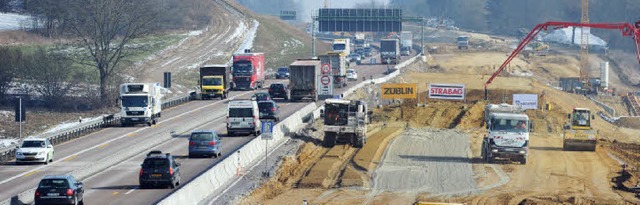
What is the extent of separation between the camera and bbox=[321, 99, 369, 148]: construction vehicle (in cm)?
6134

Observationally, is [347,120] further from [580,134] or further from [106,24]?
[106,24]

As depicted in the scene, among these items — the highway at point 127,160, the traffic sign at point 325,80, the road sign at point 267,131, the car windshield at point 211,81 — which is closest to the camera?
the highway at point 127,160

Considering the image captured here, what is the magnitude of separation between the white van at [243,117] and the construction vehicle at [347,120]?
493 cm

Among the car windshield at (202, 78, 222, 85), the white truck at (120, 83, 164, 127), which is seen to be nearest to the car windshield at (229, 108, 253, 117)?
the white truck at (120, 83, 164, 127)

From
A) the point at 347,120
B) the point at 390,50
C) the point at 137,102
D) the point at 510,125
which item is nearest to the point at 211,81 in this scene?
the point at 137,102

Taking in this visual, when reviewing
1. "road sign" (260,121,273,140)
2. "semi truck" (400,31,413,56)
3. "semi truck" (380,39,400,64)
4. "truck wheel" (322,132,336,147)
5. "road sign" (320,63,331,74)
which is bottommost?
"truck wheel" (322,132,336,147)

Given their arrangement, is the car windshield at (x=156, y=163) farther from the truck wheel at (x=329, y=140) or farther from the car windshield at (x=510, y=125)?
the truck wheel at (x=329, y=140)

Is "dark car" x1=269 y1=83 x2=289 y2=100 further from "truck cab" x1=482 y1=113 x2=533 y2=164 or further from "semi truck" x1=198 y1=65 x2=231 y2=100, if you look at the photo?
"truck cab" x1=482 y1=113 x2=533 y2=164

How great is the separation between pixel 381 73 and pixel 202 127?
6719 cm

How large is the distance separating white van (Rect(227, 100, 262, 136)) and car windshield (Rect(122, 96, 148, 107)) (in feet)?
29.5

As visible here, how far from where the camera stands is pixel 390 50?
154875 mm

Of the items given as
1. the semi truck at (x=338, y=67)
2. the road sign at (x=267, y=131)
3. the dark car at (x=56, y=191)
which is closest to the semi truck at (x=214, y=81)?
the semi truck at (x=338, y=67)

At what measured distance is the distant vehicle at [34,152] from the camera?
53.0 metres

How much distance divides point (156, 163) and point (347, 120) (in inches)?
799
